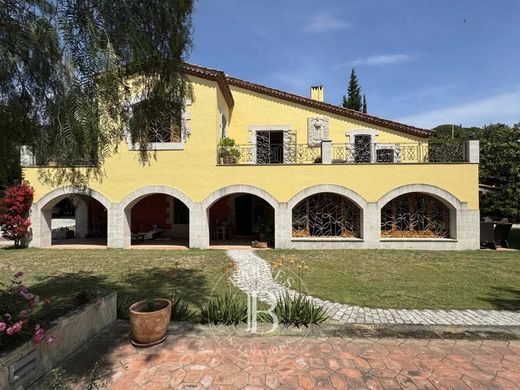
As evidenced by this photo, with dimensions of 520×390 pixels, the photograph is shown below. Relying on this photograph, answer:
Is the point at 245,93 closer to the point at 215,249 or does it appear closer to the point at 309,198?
the point at 309,198

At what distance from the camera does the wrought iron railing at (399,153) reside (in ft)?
43.1

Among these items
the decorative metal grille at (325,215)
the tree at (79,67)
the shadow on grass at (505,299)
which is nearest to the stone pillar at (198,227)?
the decorative metal grille at (325,215)

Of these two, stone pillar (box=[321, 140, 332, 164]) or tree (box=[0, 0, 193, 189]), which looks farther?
stone pillar (box=[321, 140, 332, 164])

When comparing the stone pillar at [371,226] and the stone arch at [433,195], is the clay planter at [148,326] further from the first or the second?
the stone arch at [433,195]

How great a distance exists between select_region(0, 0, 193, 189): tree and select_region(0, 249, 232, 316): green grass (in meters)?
3.40

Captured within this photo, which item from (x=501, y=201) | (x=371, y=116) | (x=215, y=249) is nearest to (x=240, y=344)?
(x=215, y=249)

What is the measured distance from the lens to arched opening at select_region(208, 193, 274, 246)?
1606 centimetres

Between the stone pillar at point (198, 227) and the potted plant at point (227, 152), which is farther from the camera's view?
the potted plant at point (227, 152)

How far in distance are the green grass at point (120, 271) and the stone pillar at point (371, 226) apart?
5.81m

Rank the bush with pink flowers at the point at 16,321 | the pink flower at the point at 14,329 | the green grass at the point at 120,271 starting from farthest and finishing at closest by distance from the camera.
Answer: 1. the green grass at the point at 120,271
2. the bush with pink flowers at the point at 16,321
3. the pink flower at the point at 14,329

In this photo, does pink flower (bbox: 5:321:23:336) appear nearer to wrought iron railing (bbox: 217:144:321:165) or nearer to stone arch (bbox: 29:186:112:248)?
A: wrought iron railing (bbox: 217:144:321:165)

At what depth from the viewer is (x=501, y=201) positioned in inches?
661

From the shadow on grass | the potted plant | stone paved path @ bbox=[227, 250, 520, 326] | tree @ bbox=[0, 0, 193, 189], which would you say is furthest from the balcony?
tree @ bbox=[0, 0, 193, 189]

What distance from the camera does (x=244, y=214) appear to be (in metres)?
17.4
